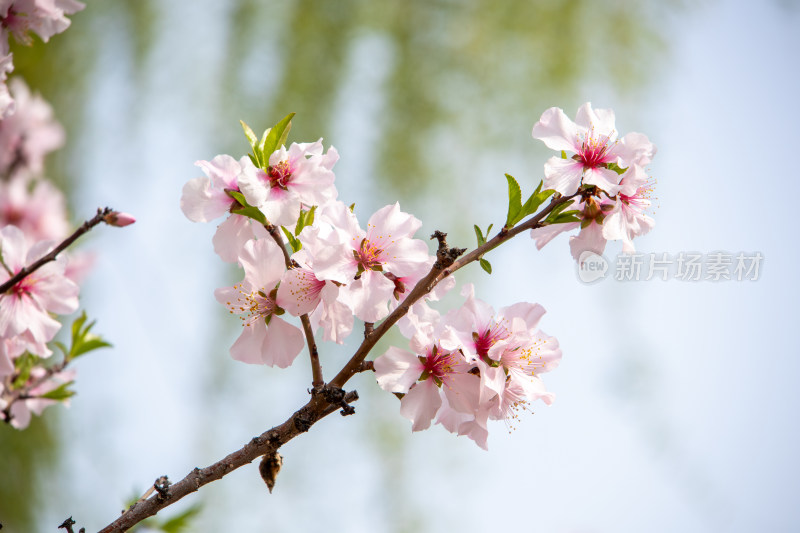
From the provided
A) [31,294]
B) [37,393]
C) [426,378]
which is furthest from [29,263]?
[426,378]

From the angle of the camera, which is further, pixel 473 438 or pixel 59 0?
pixel 59 0

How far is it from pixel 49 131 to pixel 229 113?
1.01 meters

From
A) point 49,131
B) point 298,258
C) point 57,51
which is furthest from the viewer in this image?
point 57,51

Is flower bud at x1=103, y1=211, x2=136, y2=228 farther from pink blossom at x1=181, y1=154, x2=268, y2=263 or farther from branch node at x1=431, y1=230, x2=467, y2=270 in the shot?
branch node at x1=431, y1=230, x2=467, y2=270

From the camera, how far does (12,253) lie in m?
0.64

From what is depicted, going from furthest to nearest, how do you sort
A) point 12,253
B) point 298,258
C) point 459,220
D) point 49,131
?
1. point 459,220
2. point 49,131
3. point 12,253
4. point 298,258

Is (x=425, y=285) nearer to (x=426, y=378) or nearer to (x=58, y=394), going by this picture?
(x=426, y=378)

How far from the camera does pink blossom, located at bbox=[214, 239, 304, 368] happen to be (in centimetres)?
51

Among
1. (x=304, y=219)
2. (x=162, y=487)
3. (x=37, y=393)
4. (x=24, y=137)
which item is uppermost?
(x=24, y=137)

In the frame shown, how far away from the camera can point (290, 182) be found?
518 mm

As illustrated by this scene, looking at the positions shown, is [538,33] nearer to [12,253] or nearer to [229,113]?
[229,113]

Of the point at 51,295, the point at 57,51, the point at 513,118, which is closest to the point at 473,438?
the point at 51,295

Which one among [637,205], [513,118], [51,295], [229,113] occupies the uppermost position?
[513,118]

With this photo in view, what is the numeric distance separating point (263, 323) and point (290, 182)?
112mm
